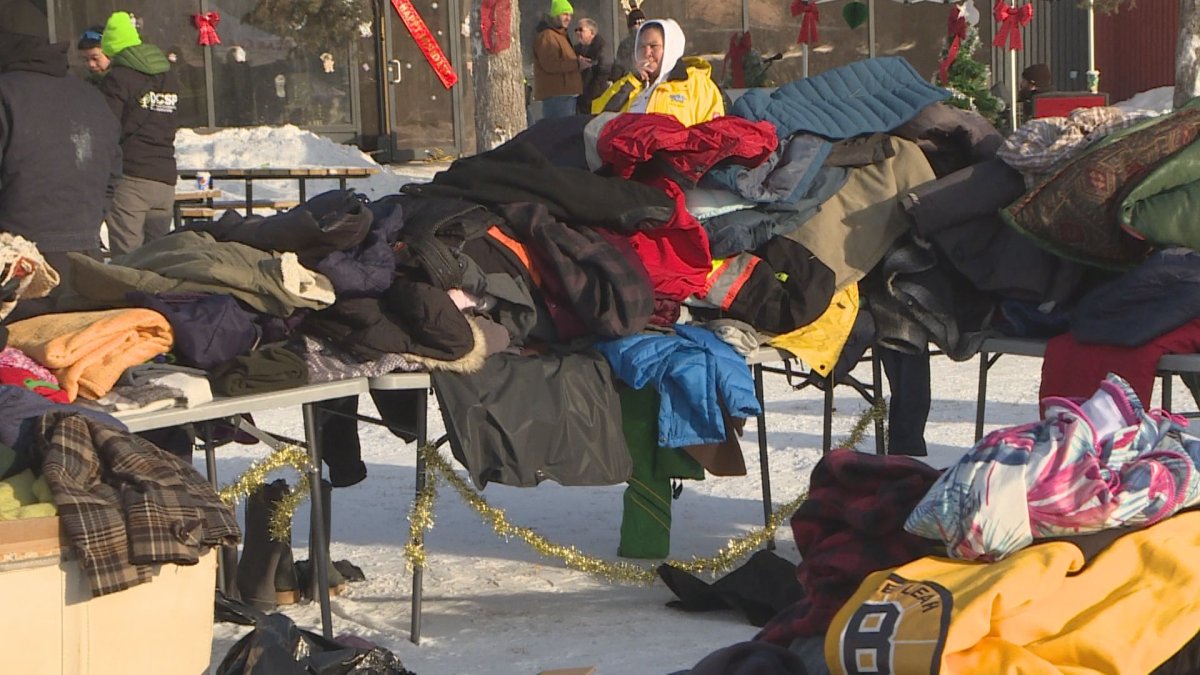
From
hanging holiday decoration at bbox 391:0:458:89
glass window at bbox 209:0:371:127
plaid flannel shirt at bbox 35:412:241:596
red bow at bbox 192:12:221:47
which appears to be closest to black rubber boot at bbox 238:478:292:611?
plaid flannel shirt at bbox 35:412:241:596

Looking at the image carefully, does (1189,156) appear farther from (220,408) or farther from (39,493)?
(39,493)

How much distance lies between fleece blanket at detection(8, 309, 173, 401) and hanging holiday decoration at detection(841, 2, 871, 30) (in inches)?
521

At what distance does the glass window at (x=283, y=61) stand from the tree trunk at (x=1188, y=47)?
25.8 ft

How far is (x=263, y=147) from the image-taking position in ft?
49.3

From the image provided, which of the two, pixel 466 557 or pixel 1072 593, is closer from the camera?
pixel 1072 593

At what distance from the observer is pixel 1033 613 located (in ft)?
8.32

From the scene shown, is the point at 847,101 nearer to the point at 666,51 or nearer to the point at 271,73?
the point at 666,51

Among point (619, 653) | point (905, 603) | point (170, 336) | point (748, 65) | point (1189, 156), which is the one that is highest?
point (748, 65)

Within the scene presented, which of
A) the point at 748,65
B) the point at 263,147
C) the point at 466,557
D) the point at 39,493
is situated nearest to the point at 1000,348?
the point at 466,557

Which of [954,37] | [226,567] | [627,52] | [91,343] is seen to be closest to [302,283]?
[91,343]

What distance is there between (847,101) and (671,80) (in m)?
0.73

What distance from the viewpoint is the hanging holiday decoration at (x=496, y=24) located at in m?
11.7

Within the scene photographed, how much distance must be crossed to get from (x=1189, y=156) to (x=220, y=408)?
9.29 feet

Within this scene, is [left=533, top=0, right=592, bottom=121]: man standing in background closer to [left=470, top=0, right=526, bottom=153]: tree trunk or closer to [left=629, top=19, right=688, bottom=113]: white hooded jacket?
[left=470, top=0, right=526, bottom=153]: tree trunk
